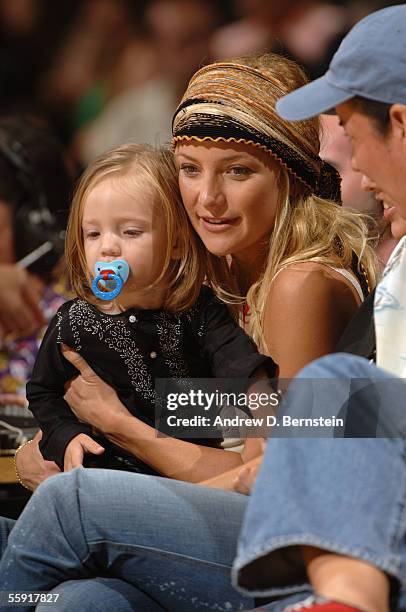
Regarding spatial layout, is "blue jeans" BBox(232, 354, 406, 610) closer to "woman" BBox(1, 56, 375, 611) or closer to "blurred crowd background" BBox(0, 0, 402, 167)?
"woman" BBox(1, 56, 375, 611)

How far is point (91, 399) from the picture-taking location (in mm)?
1820

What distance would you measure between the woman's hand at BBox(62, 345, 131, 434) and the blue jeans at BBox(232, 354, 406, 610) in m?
0.65

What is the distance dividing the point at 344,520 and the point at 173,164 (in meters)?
0.99

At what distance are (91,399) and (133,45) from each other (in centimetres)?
106

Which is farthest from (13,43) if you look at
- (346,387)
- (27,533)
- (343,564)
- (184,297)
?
(343,564)

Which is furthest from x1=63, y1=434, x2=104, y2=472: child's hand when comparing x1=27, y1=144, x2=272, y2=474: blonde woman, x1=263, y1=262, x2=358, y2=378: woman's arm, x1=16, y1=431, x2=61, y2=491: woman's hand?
x1=263, y1=262, x2=358, y2=378: woman's arm

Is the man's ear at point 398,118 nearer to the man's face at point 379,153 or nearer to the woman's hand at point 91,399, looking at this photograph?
the man's face at point 379,153

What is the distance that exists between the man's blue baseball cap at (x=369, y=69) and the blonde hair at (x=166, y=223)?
0.42m

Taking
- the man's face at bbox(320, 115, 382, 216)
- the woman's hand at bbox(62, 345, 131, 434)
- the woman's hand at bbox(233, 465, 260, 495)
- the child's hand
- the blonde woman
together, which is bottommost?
the child's hand

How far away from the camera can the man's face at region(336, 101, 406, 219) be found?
145cm

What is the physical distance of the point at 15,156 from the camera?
8.85ft

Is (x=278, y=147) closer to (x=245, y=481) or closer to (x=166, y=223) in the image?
(x=166, y=223)

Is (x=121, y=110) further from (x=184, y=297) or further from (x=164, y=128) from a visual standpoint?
(x=184, y=297)

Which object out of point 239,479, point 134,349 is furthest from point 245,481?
point 134,349
